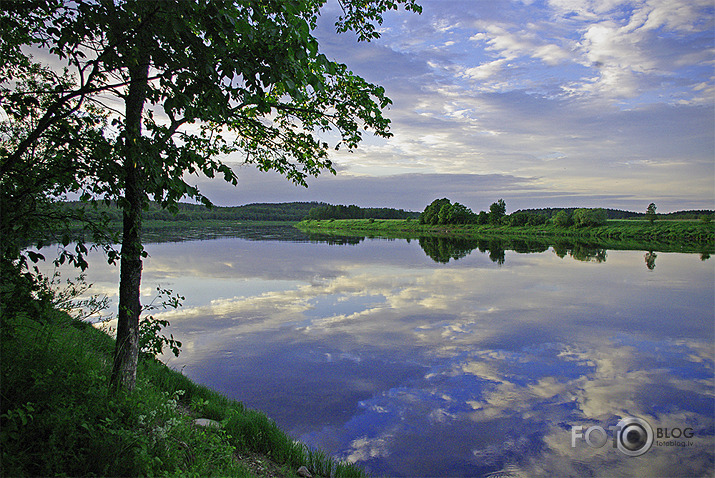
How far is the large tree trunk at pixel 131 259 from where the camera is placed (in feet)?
13.0

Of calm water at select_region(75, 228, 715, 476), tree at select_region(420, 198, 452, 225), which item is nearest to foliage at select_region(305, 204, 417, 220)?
tree at select_region(420, 198, 452, 225)

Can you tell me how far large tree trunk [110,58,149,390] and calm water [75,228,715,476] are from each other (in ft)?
9.80

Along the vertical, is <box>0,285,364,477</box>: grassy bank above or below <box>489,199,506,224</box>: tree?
below

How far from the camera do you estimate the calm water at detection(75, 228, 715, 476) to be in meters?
6.15

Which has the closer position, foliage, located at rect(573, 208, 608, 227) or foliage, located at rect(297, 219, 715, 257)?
foliage, located at rect(297, 219, 715, 257)

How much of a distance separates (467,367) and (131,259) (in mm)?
7398

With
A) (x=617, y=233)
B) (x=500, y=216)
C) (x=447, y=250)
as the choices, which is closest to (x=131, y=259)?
(x=447, y=250)

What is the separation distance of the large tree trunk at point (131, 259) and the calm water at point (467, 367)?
2.99 metres

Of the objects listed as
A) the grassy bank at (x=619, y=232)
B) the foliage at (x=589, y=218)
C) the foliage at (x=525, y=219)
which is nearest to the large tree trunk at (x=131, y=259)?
the grassy bank at (x=619, y=232)

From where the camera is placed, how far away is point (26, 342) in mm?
4414

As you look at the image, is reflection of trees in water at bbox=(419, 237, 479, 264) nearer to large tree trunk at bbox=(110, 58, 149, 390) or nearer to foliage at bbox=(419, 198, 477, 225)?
large tree trunk at bbox=(110, 58, 149, 390)

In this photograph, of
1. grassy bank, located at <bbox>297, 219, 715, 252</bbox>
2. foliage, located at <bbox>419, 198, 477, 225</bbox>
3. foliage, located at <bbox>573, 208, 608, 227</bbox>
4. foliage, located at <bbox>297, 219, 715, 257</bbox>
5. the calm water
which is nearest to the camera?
the calm water

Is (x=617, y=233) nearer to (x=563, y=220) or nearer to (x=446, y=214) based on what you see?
(x=563, y=220)

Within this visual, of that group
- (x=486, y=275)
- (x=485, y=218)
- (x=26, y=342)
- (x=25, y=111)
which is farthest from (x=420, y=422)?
(x=485, y=218)
